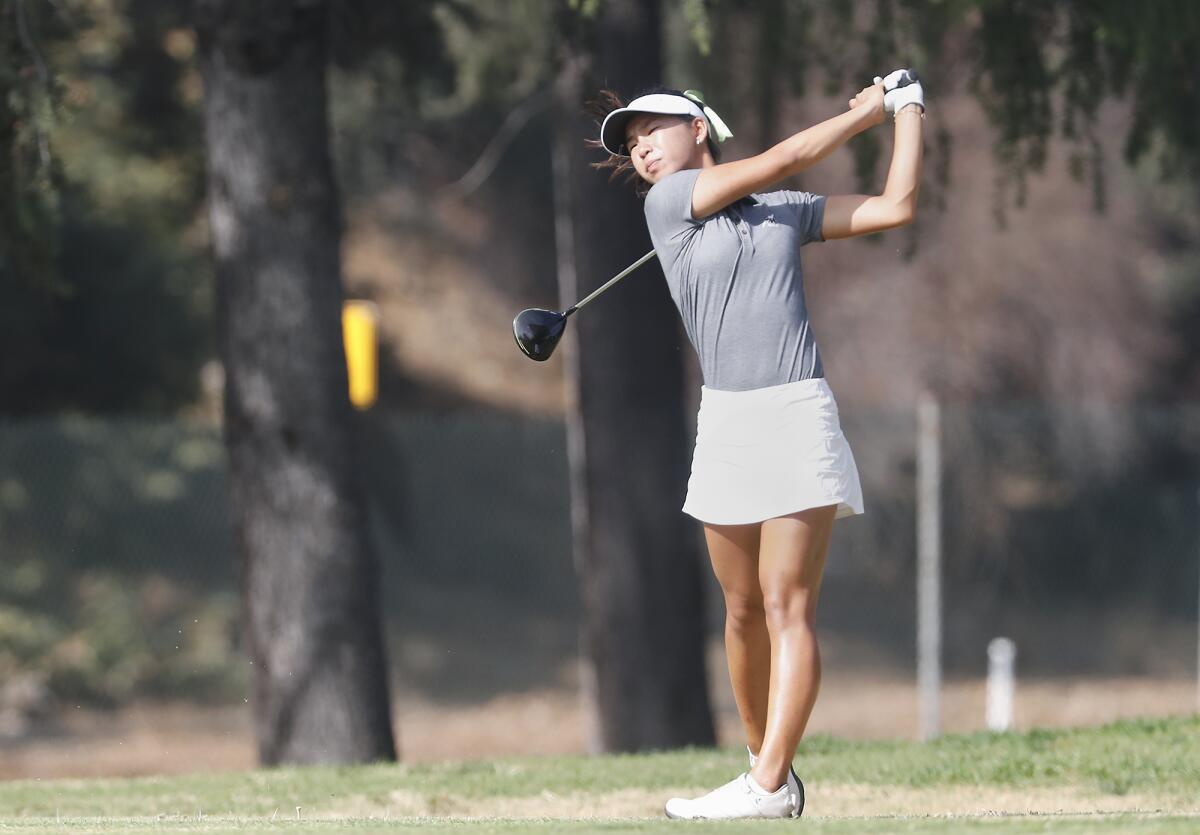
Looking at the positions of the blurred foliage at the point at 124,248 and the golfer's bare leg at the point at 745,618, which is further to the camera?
the blurred foliage at the point at 124,248

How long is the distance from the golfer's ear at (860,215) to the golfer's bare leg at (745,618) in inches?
32.6

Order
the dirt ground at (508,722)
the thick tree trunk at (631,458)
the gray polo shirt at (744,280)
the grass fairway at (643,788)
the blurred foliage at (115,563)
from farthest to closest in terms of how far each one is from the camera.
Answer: the blurred foliage at (115,563), the dirt ground at (508,722), the thick tree trunk at (631,458), the grass fairway at (643,788), the gray polo shirt at (744,280)

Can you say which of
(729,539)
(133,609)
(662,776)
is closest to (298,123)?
(662,776)

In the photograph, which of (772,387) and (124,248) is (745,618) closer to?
(772,387)

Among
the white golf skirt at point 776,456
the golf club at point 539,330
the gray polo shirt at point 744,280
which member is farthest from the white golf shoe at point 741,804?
the golf club at point 539,330

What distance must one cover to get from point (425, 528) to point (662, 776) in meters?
9.64

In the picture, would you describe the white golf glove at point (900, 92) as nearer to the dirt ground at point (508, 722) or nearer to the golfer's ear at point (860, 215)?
the golfer's ear at point (860, 215)

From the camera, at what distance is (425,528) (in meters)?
16.5

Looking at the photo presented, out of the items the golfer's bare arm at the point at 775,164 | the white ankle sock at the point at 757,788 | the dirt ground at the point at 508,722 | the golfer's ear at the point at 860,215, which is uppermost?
the golfer's bare arm at the point at 775,164

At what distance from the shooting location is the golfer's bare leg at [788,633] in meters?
5.10

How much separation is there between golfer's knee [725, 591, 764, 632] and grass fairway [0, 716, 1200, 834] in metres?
0.60

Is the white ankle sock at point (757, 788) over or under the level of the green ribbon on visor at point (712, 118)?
under

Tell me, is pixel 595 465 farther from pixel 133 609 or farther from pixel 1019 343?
pixel 1019 343

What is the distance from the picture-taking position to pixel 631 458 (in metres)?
10.2
